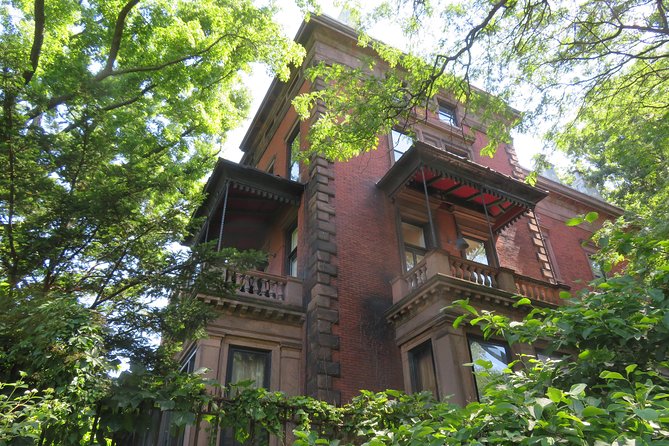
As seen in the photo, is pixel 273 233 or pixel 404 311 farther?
pixel 273 233

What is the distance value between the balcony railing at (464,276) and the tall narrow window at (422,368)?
147cm

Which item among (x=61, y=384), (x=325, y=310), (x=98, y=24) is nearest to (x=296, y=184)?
(x=325, y=310)

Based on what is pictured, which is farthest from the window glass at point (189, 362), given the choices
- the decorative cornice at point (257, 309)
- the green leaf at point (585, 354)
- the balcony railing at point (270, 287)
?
the green leaf at point (585, 354)

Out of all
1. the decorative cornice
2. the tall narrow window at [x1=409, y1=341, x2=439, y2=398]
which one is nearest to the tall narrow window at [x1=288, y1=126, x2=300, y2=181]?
the decorative cornice

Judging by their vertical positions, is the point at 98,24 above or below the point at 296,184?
above

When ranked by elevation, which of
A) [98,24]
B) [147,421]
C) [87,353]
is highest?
[98,24]

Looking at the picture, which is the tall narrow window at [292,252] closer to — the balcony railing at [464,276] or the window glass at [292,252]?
the window glass at [292,252]

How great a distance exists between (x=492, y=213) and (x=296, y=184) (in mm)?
7238

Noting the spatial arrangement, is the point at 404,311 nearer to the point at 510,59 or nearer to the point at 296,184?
the point at 296,184

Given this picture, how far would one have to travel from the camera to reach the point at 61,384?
16.6 ft

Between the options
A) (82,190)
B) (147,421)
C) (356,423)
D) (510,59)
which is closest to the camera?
(147,421)

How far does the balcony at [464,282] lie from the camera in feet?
38.3

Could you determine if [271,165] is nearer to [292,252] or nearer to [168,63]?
[292,252]

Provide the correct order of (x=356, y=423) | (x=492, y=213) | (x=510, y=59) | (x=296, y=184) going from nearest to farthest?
1. (x=356, y=423)
2. (x=510, y=59)
3. (x=296, y=184)
4. (x=492, y=213)
